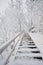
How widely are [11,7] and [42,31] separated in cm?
2998

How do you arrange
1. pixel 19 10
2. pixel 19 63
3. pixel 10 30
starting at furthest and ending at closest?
1. pixel 10 30
2. pixel 19 10
3. pixel 19 63

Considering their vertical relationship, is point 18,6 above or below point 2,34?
above

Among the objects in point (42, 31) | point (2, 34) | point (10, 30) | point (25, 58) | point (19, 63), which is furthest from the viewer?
point (2, 34)

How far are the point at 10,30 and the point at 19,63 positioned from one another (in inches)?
1888

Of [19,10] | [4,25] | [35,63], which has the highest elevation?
[19,10]

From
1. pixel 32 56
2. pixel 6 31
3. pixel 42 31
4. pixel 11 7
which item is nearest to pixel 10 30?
pixel 6 31

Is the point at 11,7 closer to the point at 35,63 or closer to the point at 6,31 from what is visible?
the point at 6,31

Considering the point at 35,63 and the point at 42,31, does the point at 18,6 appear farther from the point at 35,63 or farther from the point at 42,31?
the point at 35,63

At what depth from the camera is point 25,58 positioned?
551 cm

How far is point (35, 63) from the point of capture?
15.8 feet

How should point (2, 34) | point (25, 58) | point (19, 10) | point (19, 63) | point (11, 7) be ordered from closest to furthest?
point (19, 63) < point (25, 58) < point (19, 10) < point (11, 7) < point (2, 34)

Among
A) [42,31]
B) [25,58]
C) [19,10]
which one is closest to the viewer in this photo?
[25,58]

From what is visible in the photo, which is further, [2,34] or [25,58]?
[2,34]

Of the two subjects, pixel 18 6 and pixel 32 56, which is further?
pixel 18 6
